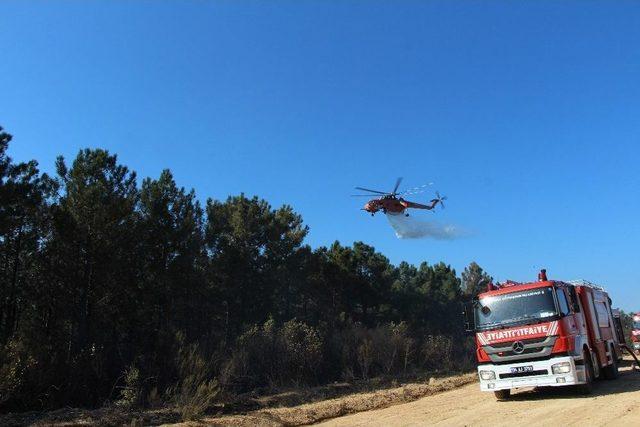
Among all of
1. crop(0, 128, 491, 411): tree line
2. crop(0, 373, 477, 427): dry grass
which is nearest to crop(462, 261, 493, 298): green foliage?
crop(0, 128, 491, 411): tree line

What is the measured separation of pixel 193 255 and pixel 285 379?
388 inches

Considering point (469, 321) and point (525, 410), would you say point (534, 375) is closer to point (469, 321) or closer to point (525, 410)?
point (525, 410)

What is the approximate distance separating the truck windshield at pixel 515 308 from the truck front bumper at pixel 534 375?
3.52ft

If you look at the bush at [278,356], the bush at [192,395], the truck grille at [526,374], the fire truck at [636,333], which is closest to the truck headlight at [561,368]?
the truck grille at [526,374]

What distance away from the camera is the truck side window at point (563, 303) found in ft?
42.2

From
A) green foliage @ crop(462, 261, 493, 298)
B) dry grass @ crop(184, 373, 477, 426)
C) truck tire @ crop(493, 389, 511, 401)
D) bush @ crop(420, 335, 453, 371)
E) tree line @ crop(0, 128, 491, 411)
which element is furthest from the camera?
green foliage @ crop(462, 261, 493, 298)

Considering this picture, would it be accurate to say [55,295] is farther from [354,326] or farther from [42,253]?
[354,326]

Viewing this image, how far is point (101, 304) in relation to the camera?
26.7m

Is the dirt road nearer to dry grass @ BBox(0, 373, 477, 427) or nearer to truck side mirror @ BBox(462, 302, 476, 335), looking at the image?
dry grass @ BBox(0, 373, 477, 427)

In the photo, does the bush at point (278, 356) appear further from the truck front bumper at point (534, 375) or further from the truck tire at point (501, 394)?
the truck front bumper at point (534, 375)

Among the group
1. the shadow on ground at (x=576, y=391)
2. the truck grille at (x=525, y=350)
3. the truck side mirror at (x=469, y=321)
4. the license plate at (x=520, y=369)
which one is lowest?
the shadow on ground at (x=576, y=391)

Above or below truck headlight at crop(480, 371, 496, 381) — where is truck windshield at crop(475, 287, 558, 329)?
above

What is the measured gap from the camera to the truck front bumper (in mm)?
12016

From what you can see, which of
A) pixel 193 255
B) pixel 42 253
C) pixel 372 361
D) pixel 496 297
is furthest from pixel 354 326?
pixel 496 297
